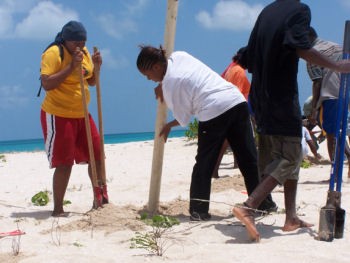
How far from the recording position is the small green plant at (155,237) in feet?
10.6

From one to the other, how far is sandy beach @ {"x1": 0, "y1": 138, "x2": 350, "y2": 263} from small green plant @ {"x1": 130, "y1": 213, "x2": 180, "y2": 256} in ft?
0.15

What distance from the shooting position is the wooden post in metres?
4.39

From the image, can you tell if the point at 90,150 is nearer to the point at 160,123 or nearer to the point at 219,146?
the point at 160,123

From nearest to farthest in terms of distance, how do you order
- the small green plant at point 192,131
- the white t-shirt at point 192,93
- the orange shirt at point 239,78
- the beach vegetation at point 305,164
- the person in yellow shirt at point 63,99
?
the white t-shirt at point 192,93 → the person in yellow shirt at point 63,99 → the orange shirt at point 239,78 → the beach vegetation at point 305,164 → the small green plant at point 192,131

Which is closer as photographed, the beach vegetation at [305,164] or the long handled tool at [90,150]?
the long handled tool at [90,150]

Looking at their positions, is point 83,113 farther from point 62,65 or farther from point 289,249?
point 289,249

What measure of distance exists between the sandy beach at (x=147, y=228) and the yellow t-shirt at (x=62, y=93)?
0.91 meters

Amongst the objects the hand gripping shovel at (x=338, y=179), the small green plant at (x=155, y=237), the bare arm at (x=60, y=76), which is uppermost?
the bare arm at (x=60, y=76)

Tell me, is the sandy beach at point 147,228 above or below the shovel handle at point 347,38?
below

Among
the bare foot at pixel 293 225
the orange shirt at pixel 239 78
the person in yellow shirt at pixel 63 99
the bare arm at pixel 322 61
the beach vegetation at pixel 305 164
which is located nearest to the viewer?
the bare arm at pixel 322 61

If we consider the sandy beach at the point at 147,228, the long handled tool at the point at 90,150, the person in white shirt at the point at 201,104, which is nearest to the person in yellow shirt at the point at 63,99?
the long handled tool at the point at 90,150

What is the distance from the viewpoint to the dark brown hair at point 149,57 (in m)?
4.15

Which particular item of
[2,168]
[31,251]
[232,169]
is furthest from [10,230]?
[2,168]

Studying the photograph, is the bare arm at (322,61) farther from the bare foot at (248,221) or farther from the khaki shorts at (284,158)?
the bare foot at (248,221)
